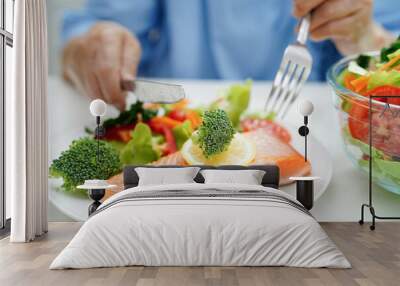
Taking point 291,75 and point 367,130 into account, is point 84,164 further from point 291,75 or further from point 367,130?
point 367,130

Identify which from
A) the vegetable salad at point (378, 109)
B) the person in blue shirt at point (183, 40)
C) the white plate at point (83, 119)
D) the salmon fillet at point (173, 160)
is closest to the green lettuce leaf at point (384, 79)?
the vegetable salad at point (378, 109)

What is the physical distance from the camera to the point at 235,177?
6133 mm

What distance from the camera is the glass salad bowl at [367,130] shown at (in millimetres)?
6207

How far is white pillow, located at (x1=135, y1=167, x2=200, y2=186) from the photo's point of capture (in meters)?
6.15

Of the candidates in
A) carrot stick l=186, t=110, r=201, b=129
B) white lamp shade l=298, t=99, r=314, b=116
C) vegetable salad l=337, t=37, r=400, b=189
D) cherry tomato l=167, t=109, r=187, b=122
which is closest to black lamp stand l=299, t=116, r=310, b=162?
white lamp shade l=298, t=99, r=314, b=116

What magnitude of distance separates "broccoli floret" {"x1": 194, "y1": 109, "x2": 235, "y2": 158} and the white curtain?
1.76 meters

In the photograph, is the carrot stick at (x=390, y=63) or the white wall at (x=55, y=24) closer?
the carrot stick at (x=390, y=63)

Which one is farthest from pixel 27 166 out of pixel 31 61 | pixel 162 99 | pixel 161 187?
pixel 162 99

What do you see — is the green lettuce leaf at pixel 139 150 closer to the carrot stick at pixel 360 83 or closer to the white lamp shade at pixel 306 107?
the white lamp shade at pixel 306 107

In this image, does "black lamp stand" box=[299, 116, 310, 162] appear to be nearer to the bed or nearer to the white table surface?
the white table surface

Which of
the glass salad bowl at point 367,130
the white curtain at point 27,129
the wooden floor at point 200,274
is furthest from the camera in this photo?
the glass salad bowl at point 367,130

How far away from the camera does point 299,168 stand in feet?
22.9

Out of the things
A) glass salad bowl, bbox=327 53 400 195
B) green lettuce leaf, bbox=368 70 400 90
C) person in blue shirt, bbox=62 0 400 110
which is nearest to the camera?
glass salad bowl, bbox=327 53 400 195

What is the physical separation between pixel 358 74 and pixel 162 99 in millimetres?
2213
